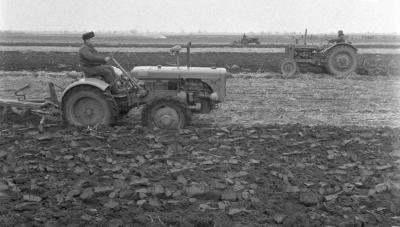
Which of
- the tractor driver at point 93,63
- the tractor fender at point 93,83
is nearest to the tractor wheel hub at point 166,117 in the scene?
the tractor driver at point 93,63

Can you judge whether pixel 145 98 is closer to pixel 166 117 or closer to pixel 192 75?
pixel 166 117

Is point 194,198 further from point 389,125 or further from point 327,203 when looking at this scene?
point 389,125

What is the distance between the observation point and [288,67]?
1806cm

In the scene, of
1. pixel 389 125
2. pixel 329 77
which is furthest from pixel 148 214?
pixel 329 77

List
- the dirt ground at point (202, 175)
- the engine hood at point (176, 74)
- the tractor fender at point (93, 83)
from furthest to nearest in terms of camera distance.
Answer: the engine hood at point (176, 74), the tractor fender at point (93, 83), the dirt ground at point (202, 175)

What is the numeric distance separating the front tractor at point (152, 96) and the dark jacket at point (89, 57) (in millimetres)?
296

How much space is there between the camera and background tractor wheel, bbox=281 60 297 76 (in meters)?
17.9

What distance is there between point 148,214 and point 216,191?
908mm

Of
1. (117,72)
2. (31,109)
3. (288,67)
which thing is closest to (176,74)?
(117,72)

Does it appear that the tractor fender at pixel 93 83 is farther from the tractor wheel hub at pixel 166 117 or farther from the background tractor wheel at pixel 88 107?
the tractor wheel hub at pixel 166 117

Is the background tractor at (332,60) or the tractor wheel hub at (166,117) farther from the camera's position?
the background tractor at (332,60)

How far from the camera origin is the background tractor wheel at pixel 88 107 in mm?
8219

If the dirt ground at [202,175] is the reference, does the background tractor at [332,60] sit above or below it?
above

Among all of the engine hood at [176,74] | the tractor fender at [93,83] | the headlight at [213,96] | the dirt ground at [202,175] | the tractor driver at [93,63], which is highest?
the tractor driver at [93,63]
